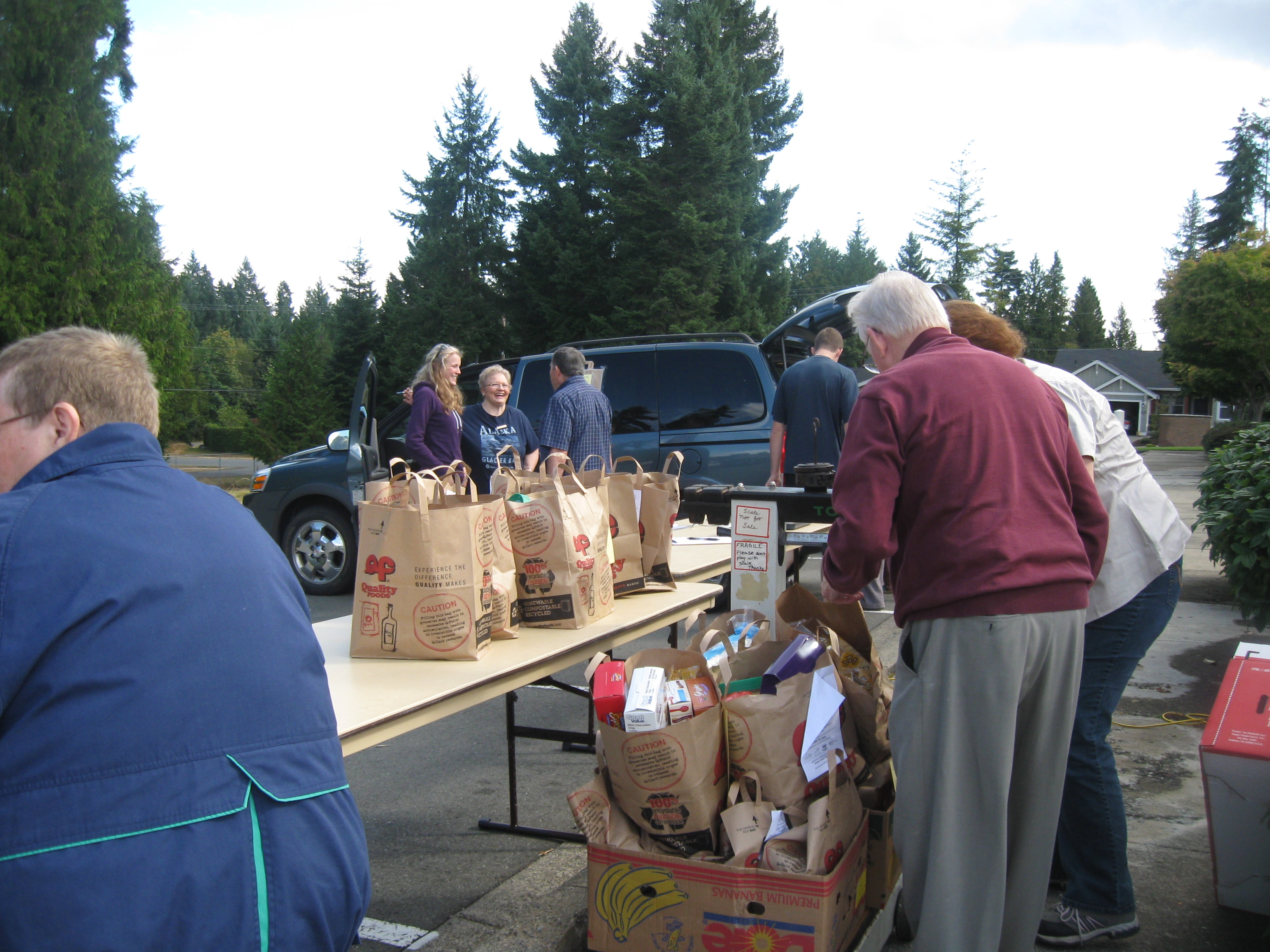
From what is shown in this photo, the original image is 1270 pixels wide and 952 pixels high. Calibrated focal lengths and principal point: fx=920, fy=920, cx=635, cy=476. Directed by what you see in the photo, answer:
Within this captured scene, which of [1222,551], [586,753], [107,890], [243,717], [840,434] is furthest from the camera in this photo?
[840,434]

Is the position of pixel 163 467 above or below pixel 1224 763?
above

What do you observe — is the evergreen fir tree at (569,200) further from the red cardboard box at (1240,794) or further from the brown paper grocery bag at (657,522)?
the red cardboard box at (1240,794)

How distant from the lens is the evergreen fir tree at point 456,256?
33.5 m

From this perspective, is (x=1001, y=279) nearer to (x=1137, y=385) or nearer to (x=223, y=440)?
(x=1137, y=385)

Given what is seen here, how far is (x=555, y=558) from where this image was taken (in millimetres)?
2828

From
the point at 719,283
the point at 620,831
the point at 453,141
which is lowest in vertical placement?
→ the point at 620,831

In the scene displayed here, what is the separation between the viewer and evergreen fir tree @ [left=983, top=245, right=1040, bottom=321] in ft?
184

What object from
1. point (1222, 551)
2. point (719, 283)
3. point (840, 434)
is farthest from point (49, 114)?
point (1222, 551)

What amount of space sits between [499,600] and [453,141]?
136ft

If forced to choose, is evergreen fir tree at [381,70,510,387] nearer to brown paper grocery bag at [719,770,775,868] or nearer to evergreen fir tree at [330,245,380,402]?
evergreen fir tree at [330,245,380,402]

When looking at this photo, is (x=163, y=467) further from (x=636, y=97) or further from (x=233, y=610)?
(x=636, y=97)

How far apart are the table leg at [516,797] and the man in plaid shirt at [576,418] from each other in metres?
2.21

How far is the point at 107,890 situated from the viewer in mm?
1211

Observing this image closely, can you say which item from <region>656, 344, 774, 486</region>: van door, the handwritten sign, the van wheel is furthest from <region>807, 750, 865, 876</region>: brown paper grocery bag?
the van wheel
